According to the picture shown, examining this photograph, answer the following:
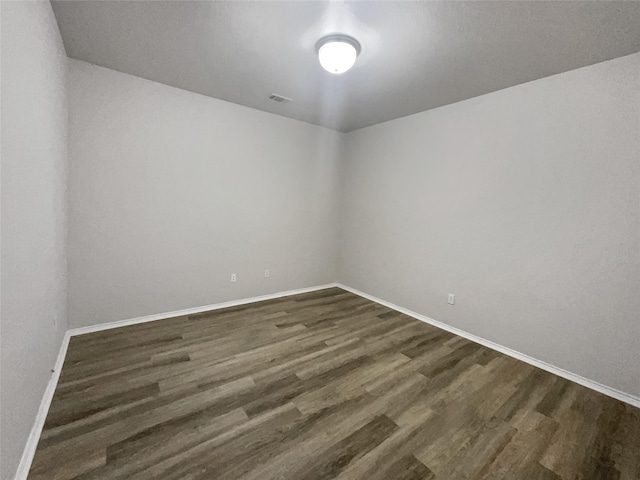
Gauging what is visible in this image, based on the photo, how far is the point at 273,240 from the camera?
3936mm

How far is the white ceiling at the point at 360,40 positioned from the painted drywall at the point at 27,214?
47 cm

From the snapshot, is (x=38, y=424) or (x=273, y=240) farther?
(x=273, y=240)

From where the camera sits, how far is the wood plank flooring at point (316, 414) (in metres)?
1.37

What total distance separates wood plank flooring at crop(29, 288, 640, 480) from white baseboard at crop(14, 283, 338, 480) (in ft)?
0.14

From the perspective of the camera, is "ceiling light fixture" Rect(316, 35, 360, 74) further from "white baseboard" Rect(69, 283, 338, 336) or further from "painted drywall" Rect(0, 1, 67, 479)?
"white baseboard" Rect(69, 283, 338, 336)

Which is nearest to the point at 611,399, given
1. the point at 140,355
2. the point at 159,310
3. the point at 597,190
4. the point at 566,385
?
the point at 566,385

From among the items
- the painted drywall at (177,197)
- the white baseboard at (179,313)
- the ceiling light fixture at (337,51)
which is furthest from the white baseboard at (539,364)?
the ceiling light fixture at (337,51)

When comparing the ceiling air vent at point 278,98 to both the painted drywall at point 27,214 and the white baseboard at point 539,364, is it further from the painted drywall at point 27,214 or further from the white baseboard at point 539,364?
the white baseboard at point 539,364

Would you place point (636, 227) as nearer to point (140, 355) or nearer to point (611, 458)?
point (611, 458)

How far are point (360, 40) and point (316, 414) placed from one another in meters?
2.74

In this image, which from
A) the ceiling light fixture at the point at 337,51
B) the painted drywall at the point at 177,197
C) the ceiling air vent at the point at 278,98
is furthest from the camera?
the ceiling air vent at the point at 278,98

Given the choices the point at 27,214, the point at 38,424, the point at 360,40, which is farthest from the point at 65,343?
the point at 360,40

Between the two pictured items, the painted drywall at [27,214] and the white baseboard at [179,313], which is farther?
the white baseboard at [179,313]

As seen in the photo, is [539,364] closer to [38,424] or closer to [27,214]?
[38,424]
